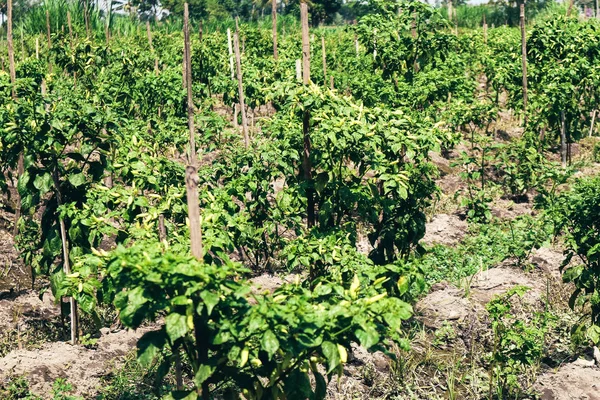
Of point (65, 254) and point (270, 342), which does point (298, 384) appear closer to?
point (270, 342)

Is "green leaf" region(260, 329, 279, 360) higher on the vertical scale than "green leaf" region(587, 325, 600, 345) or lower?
higher

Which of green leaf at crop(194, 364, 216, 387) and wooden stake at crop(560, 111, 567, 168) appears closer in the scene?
green leaf at crop(194, 364, 216, 387)

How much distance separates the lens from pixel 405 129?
22.3 feet

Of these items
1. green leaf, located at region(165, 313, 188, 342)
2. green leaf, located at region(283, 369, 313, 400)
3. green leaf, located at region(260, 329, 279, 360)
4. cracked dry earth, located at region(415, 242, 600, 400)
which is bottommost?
cracked dry earth, located at region(415, 242, 600, 400)

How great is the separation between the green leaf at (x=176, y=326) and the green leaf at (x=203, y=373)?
345 mm

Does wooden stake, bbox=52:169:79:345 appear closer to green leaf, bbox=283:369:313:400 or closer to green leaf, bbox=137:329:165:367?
green leaf, bbox=137:329:165:367

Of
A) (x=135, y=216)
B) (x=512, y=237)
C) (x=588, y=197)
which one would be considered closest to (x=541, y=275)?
(x=512, y=237)

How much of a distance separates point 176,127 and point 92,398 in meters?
4.92

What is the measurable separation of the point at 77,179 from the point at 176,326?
2694 millimetres

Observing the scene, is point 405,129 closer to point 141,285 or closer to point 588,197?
point 588,197

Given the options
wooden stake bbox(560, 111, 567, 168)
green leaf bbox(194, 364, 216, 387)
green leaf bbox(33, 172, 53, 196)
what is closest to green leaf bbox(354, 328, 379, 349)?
green leaf bbox(194, 364, 216, 387)

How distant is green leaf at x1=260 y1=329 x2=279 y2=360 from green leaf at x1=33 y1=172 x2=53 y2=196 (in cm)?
302

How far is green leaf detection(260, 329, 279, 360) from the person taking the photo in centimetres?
363

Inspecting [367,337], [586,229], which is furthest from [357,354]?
[367,337]
